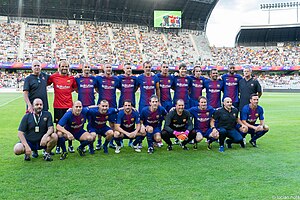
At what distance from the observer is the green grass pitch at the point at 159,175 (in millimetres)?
3867

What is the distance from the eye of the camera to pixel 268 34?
58.4 metres

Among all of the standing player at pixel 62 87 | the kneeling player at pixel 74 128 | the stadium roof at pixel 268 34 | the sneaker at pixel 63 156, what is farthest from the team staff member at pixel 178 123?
the stadium roof at pixel 268 34

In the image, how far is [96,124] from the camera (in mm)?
6449

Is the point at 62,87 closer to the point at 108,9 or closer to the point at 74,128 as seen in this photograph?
the point at 74,128

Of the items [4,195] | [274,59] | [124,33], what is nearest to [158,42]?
[124,33]

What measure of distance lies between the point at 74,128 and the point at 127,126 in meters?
1.09

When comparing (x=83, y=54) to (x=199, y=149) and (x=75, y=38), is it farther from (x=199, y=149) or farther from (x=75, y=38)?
(x=199, y=149)

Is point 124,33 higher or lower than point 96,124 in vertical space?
higher

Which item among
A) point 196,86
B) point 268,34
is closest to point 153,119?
point 196,86

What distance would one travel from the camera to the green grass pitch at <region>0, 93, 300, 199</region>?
152 inches

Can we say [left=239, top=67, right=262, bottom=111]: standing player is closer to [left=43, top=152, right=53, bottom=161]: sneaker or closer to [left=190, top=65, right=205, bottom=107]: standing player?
[left=190, top=65, right=205, bottom=107]: standing player

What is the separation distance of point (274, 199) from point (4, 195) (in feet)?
10.5

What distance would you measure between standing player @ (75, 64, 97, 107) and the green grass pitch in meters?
1.30

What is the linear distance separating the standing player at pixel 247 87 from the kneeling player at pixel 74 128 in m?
3.66
